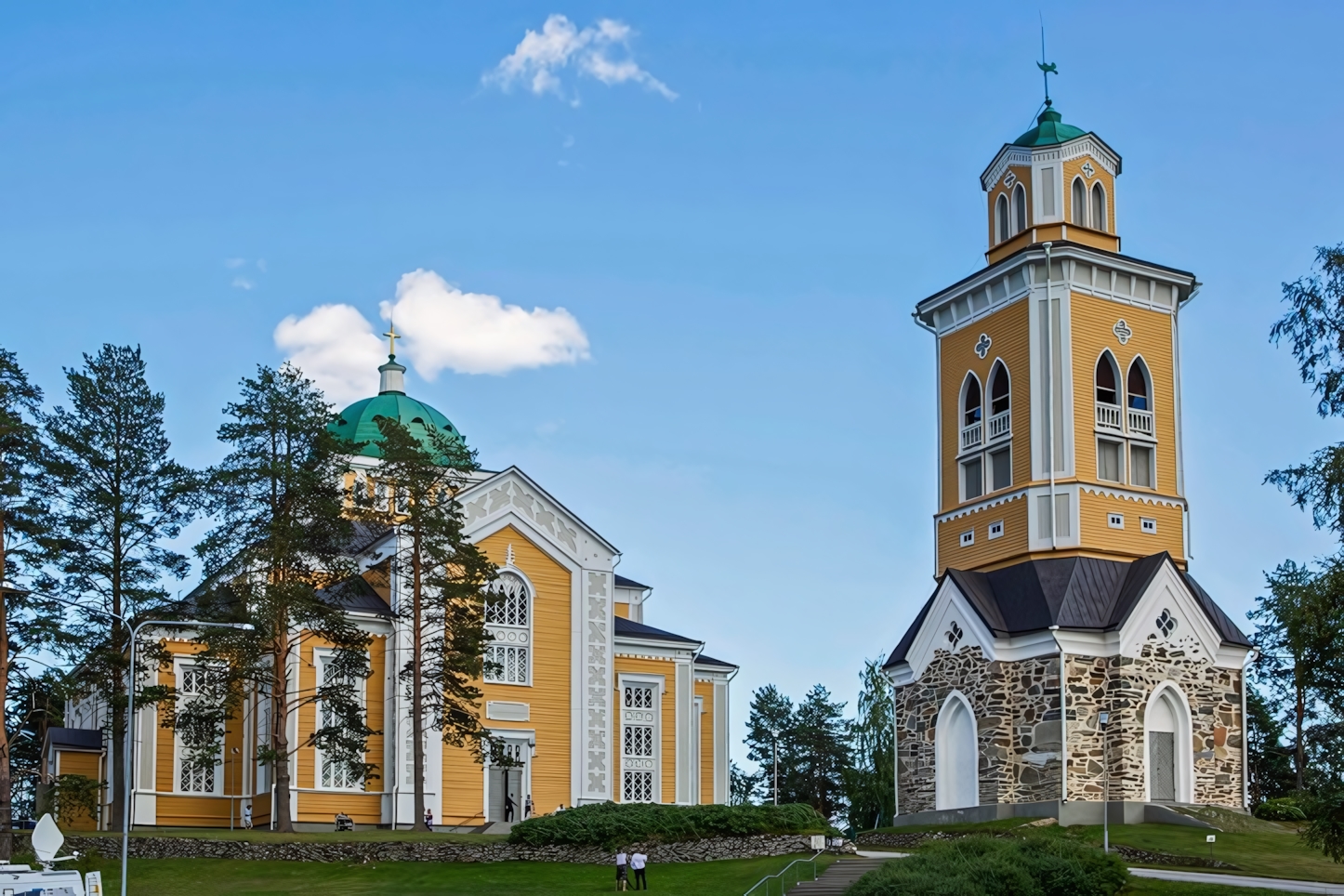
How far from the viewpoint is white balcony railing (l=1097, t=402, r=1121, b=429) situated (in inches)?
1843

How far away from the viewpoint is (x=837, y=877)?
3447 cm

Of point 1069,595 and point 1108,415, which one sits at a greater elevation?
point 1108,415

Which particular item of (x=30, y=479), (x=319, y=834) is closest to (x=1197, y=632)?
(x=319, y=834)

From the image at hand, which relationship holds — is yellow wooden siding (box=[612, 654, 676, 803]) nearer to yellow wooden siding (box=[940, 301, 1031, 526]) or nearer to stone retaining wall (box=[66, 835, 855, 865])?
yellow wooden siding (box=[940, 301, 1031, 526])

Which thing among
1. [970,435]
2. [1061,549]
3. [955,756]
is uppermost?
[970,435]

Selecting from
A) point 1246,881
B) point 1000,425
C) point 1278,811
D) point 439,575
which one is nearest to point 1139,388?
point 1000,425

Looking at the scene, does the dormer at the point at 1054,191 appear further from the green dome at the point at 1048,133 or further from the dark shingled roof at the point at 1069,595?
the dark shingled roof at the point at 1069,595

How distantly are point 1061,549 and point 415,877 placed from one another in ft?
63.6

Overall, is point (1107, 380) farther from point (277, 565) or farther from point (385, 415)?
point (385, 415)

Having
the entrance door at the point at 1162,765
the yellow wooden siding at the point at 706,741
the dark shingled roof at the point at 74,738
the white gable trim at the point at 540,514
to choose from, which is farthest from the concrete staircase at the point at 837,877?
the dark shingled roof at the point at 74,738

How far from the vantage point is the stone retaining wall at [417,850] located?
3888 cm

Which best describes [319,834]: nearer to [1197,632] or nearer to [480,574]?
[480,574]

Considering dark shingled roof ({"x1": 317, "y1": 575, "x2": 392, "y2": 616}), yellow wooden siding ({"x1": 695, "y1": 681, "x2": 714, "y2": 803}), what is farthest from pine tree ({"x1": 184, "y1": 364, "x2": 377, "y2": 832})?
yellow wooden siding ({"x1": 695, "y1": 681, "x2": 714, "y2": 803})

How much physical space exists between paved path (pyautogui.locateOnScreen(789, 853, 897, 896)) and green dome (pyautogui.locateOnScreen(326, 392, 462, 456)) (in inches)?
1243
